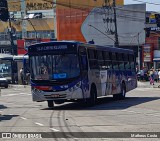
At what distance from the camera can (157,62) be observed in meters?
76.9

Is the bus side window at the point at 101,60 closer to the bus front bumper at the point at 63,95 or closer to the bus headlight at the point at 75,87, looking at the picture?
the bus headlight at the point at 75,87

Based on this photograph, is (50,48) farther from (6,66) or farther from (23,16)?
(23,16)

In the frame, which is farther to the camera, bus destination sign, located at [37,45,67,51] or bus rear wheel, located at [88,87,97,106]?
bus rear wheel, located at [88,87,97,106]

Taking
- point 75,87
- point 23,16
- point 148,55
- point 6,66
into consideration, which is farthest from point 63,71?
point 23,16

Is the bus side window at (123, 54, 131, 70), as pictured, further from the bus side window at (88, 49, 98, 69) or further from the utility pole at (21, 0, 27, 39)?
the utility pole at (21, 0, 27, 39)

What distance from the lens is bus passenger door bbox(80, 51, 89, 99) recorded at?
21.2 meters

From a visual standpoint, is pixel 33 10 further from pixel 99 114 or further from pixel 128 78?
pixel 99 114

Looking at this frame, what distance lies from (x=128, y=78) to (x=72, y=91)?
9.28m

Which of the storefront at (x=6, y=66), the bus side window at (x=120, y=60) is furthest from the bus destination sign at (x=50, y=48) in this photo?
the storefront at (x=6, y=66)

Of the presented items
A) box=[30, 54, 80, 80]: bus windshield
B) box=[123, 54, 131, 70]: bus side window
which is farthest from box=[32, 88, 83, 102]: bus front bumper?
box=[123, 54, 131, 70]: bus side window

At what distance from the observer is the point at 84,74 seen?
21.4 m

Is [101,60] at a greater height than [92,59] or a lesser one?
lesser

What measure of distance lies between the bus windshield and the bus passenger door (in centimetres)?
31

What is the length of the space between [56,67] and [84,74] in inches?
50.4
